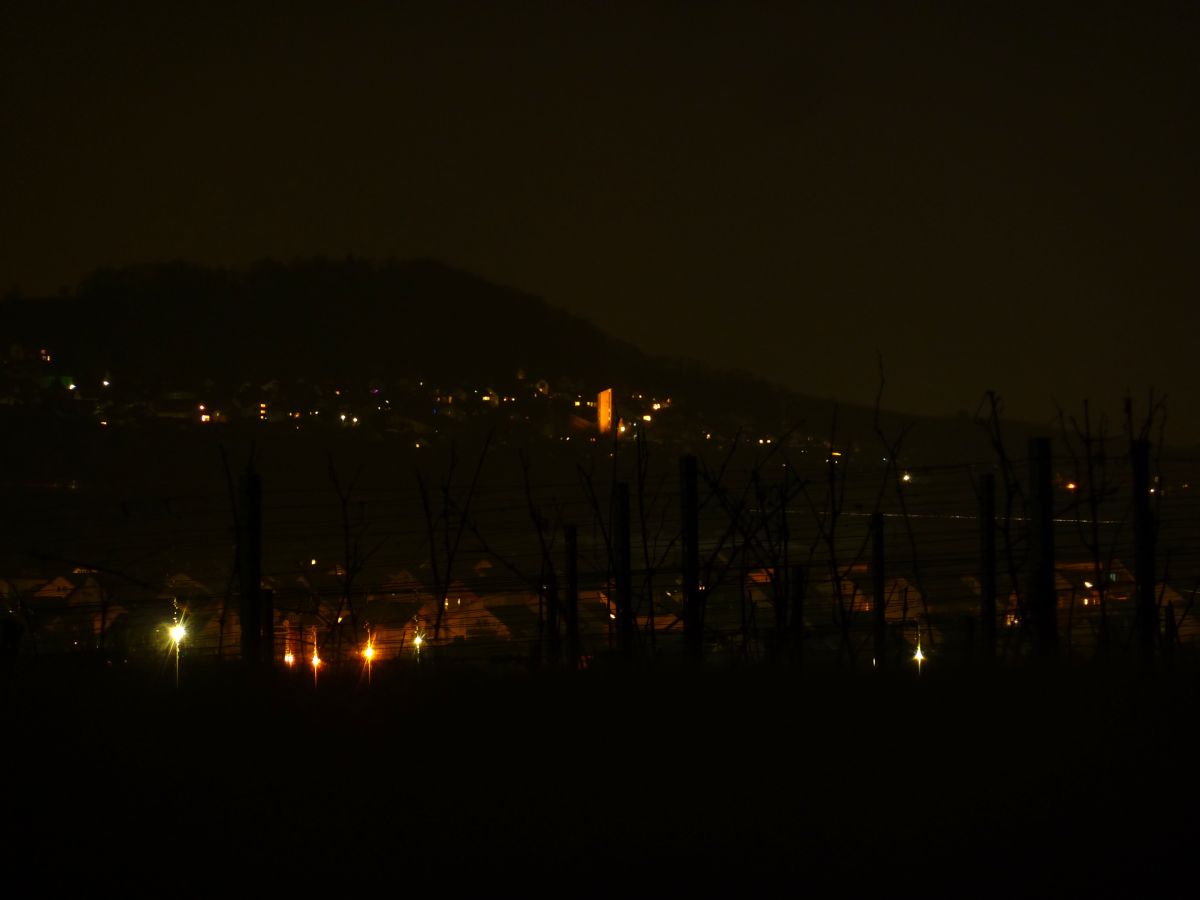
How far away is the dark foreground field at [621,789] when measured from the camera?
110 inches

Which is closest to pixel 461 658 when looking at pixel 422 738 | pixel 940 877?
pixel 422 738

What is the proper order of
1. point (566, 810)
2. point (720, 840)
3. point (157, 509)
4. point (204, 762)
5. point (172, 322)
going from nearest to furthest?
point (720, 840) < point (566, 810) < point (204, 762) < point (157, 509) < point (172, 322)

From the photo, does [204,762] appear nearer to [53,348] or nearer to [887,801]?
[887,801]

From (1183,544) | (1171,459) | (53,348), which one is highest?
(53,348)

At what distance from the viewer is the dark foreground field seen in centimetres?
280

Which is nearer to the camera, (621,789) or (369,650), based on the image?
(621,789)

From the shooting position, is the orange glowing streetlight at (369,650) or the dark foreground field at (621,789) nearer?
the dark foreground field at (621,789)

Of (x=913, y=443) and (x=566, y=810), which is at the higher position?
(x=913, y=443)

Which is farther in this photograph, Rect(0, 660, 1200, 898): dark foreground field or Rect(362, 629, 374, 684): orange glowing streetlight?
Rect(362, 629, 374, 684): orange glowing streetlight

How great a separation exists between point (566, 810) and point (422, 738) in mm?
857

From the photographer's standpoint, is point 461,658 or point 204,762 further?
point 461,658

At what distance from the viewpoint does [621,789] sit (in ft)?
10.8

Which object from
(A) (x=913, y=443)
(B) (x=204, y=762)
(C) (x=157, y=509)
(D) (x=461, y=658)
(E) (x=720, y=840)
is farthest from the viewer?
(A) (x=913, y=443)

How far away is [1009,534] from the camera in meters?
6.95
